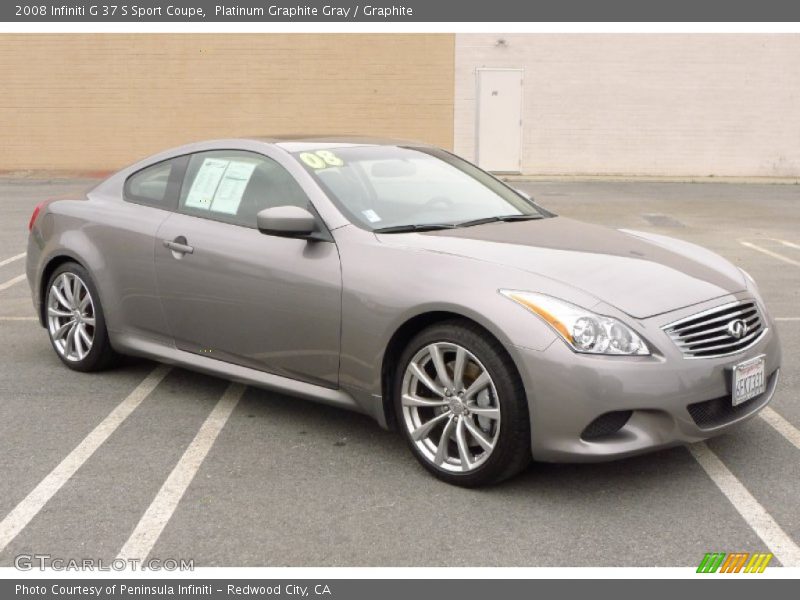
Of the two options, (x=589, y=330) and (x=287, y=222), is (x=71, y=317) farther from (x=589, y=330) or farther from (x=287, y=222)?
(x=589, y=330)

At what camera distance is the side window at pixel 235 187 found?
513 cm

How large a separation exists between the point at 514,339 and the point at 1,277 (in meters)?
6.97

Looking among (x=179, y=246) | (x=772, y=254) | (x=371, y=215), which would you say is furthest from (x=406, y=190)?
(x=772, y=254)

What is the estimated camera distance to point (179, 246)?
5.33m

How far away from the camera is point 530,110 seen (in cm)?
2369

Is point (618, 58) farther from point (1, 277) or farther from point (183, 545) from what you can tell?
point (183, 545)

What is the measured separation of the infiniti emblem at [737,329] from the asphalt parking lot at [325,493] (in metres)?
0.62

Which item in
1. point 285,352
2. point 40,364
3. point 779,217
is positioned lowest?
point 779,217

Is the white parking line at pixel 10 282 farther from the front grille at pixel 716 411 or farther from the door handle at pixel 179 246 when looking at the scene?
the front grille at pixel 716 411

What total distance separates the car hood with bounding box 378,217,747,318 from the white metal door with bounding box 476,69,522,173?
1889 centimetres

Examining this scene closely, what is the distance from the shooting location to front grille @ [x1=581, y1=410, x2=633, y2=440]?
157 inches

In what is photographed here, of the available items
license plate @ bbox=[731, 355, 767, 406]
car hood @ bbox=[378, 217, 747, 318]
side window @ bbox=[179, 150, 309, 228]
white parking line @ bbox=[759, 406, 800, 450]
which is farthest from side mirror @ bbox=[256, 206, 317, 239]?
white parking line @ bbox=[759, 406, 800, 450]

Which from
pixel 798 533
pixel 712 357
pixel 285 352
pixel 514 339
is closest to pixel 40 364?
pixel 285 352

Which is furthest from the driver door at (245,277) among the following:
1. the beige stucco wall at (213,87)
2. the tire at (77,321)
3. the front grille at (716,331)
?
the beige stucco wall at (213,87)
